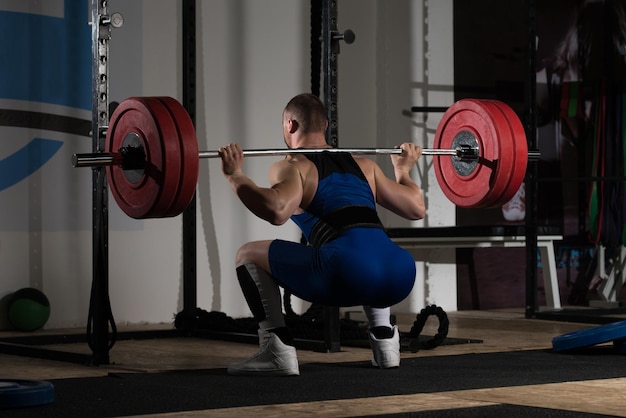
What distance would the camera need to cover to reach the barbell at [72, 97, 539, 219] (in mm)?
3518

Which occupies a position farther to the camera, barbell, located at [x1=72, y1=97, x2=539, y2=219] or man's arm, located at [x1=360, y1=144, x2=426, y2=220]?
man's arm, located at [x1=360, y1=144, x2=426, y2=220]

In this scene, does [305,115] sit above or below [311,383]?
above

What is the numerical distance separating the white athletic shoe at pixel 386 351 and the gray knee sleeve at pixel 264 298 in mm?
358

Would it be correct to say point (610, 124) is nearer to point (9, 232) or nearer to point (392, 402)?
point (9, 232)

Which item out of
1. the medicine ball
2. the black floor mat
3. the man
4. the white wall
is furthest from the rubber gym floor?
the white wall

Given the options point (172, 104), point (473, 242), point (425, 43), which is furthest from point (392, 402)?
point (425, 43)

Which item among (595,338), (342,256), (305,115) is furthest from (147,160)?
(595,338)

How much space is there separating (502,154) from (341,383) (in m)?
1.04

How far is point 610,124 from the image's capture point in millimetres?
7082

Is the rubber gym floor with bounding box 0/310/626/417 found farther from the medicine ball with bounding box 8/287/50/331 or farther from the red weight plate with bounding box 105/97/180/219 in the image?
the red weight plate with bounding box 105/97/180/219

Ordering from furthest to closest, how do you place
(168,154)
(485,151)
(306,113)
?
(485,151) < (306,113) < (168,154)

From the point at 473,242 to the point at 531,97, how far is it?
844 mm

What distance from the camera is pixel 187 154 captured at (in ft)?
11.5

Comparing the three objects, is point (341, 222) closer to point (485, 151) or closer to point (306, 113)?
point (306, 113)
